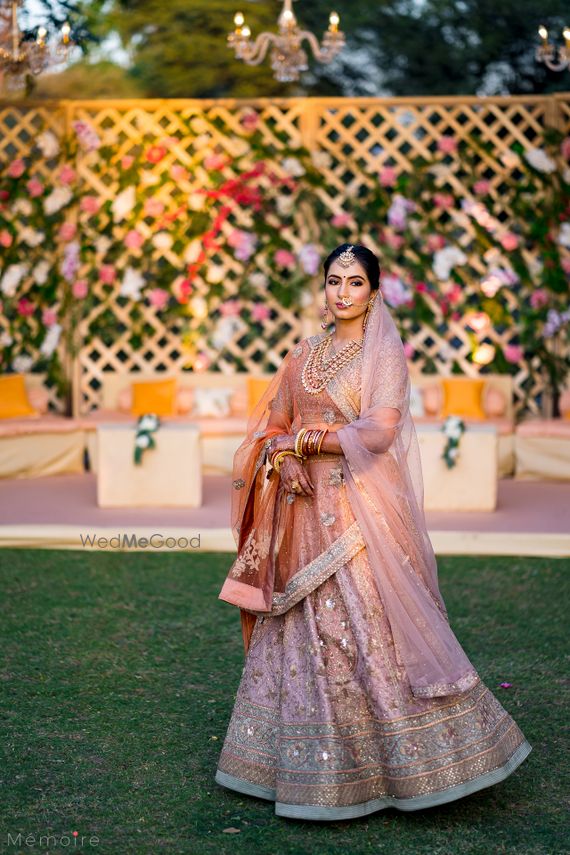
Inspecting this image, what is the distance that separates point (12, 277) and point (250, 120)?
1.65 m

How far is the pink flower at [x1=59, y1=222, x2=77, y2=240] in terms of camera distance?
715cm

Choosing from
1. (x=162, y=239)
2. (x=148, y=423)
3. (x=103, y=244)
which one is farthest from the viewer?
(x=103, y=244)

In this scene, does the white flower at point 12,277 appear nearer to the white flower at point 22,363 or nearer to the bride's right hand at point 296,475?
the white flower at point 22,363

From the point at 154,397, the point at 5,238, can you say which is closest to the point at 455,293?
the point at 154,397

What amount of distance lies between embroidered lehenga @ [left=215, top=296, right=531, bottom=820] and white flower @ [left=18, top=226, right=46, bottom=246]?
A: 4.76m

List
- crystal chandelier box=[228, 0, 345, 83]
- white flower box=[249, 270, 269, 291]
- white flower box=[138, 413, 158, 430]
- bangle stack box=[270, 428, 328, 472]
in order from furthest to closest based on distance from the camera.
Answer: white flower box=[249, 270, 269, 291]
crystal chandelier box=[228, 0, 345, 83]
white flower box=[138, 413, 158, 430]
bangle stack box=[270, 428, 328, 472]

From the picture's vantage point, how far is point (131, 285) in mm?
7152

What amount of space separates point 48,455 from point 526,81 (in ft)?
17.4

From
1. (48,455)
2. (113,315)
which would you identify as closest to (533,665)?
(48,455)

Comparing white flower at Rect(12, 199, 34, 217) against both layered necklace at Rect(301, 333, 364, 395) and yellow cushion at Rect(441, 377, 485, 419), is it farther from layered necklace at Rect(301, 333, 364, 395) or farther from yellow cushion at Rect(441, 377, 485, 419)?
layered necklace at Rect(301, 333, 364, 395)

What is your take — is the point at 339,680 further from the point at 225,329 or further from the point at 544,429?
the point at 225,329

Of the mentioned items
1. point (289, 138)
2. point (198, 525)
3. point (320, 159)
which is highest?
point (289, 138)

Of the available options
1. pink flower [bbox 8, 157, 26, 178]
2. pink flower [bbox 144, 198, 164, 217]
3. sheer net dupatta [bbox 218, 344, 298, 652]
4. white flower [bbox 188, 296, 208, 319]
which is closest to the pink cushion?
white flower [bbox 188, 296, 208, 319]

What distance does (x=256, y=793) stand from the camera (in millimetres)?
2605
